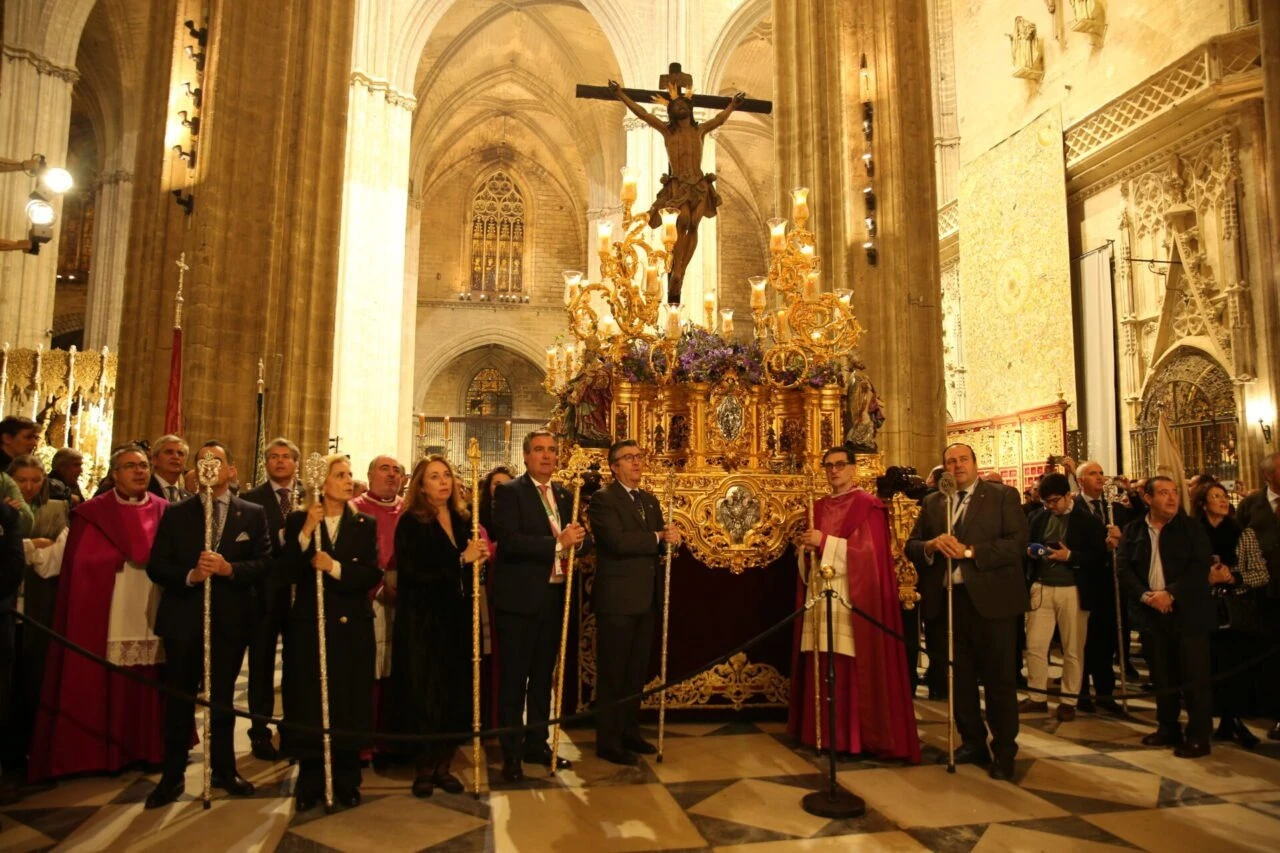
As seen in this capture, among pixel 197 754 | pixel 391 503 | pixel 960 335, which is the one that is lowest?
pixel 197 754

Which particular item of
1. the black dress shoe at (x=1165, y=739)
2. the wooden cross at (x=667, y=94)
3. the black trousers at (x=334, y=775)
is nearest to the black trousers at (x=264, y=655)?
the black trousers at (x=334, y=775)

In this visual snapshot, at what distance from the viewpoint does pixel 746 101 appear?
8.85 m

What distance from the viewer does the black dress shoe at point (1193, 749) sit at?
167 inches

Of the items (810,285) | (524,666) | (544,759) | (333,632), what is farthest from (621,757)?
(810,285)

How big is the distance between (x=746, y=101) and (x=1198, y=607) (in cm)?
644

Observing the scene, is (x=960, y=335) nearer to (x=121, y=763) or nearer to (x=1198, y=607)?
(x=1198, y=607)

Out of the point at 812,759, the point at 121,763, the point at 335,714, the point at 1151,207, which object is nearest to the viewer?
the point at 335,714

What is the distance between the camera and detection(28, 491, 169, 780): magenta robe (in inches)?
144

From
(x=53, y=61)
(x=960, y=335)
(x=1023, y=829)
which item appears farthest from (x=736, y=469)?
(x=53, y=61)

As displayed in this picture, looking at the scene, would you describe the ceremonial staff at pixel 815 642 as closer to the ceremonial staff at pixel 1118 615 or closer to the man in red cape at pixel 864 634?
the man in red cape at pixel 864 634

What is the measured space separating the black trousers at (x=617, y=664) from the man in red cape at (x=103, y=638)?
1.97m

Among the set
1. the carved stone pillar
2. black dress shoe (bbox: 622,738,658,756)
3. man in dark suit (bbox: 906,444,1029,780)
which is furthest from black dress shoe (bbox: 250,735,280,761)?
the carved stone pillar

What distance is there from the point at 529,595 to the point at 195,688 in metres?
1.46

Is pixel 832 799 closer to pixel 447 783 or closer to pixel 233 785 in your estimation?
pixel 447 783
